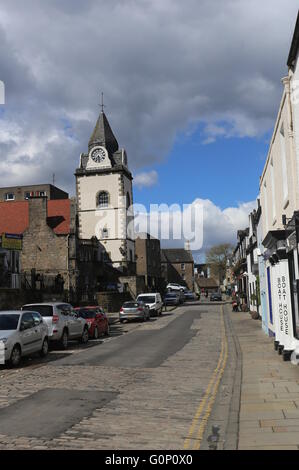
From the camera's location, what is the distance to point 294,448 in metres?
6.01

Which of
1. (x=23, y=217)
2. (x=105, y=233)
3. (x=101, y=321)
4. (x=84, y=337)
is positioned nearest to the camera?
(x=84, y=337)

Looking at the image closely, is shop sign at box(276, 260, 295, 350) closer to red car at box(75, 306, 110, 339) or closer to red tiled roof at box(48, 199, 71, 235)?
red car at box(75, 306, 110, 339)

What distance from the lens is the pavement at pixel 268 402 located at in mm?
6469

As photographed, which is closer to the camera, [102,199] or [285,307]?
[285,307]

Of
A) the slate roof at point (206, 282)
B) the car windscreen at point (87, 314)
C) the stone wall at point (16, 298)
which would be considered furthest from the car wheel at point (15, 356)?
the slate roof at point (206, 282)

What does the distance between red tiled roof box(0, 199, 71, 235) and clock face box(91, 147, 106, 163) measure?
9183mm

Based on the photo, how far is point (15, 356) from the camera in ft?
44.8

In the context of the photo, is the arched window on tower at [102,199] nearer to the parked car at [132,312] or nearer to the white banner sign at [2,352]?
the parked car at [132,312]

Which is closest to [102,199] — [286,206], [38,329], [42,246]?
[42,246]

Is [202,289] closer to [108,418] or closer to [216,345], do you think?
Answer: [216,345]

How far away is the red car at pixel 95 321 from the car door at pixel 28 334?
6.57m

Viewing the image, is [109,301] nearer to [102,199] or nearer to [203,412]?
[102,199]

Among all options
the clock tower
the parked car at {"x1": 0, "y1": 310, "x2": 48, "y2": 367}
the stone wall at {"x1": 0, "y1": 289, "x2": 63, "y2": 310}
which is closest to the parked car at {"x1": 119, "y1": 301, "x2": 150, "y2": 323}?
the stone wall at {"x1": 0, "y1": 289, "x2": 63, "y2": 310}

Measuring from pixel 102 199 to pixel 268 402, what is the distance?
50428 mm
